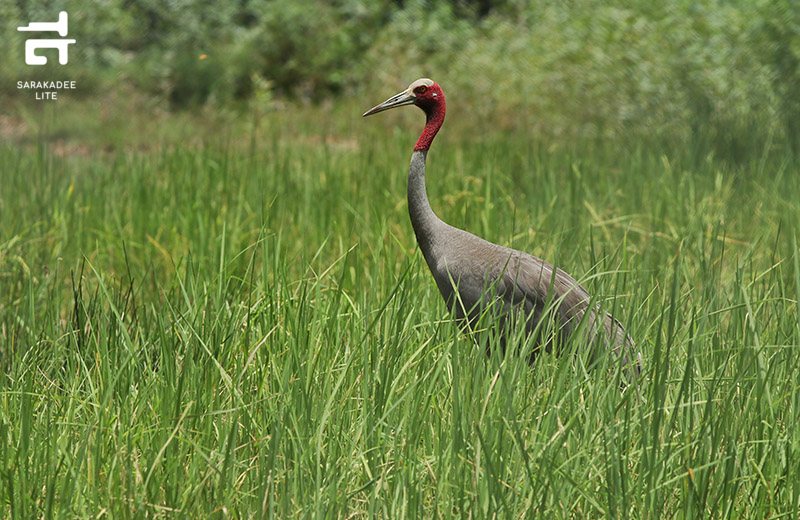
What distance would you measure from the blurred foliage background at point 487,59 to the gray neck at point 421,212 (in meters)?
2.94

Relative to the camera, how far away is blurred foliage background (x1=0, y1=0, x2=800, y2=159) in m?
7.23

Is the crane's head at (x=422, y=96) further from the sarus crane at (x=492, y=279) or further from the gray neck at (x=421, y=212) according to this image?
the gray neck at (x=421, y=212)

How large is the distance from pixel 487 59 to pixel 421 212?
24.5ft

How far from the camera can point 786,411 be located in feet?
7.02

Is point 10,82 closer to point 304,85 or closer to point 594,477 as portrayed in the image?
point 304,85

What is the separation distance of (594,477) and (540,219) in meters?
2.08

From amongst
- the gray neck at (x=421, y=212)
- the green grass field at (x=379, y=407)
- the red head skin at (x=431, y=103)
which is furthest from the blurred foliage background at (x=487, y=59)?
the green grass field at (x=379, y=407)

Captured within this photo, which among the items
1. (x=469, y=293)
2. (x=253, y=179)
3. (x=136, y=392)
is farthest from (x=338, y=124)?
(x=136, y=392)

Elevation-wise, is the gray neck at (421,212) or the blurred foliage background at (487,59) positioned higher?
the blurred foliage background at (487,59)

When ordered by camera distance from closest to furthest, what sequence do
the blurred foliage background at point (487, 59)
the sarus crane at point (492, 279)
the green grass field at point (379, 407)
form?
Result: the green grass field at point (379, 407), the sarus crane at point (492, 279), the blurred foliage background at point (487, 59)

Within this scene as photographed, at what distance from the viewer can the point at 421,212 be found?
10.2ft

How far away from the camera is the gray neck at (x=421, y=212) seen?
3.09m

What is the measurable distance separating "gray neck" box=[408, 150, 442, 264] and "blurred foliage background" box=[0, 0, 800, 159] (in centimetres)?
294

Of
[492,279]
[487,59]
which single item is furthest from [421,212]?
[487,59]
